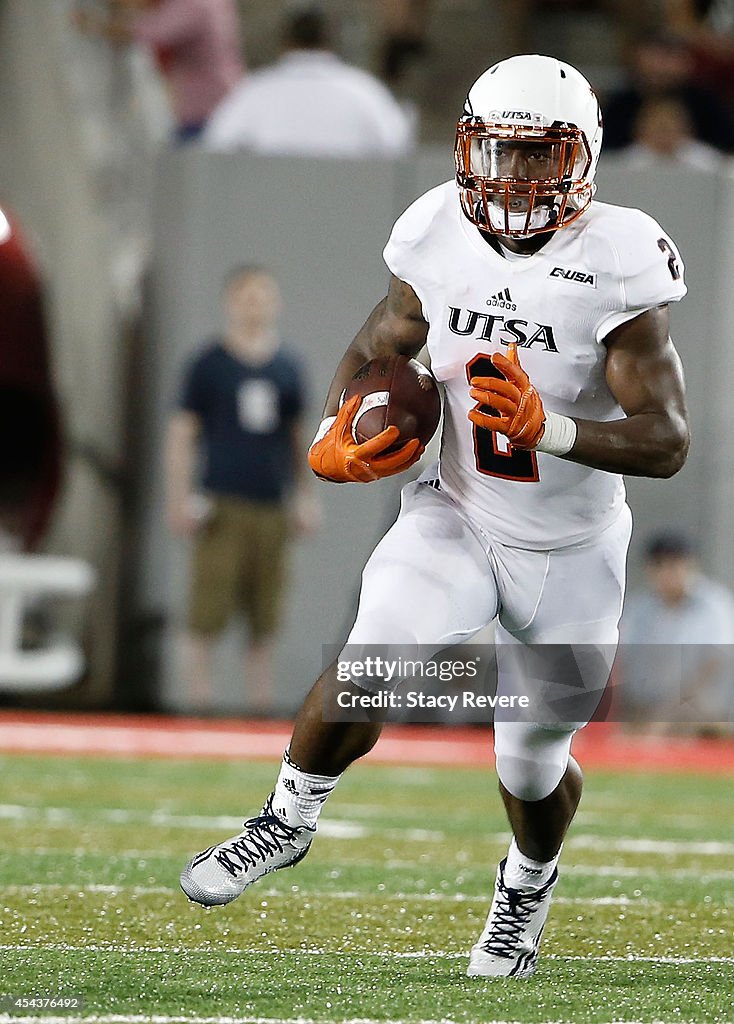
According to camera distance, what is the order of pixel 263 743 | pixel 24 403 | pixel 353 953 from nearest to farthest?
pixel 353 953 < pixel 24 403 < pixel 263 743

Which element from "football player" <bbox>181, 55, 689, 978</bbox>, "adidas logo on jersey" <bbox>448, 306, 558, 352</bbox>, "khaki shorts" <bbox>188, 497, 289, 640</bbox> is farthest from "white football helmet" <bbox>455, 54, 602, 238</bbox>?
"khaki shorts" <bbox>188, 497, 289, 640</bbox>

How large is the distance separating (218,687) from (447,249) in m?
4.91

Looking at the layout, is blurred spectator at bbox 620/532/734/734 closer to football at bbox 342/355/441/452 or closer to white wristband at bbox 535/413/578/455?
football at bbox 342/355/441/452

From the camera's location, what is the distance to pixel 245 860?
2.89 meters

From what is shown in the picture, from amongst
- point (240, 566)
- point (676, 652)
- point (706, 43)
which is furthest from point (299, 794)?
point (706, 43)

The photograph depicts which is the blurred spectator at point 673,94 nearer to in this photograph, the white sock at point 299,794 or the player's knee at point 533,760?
the player's knee at point 533,760

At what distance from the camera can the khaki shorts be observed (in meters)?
7.20

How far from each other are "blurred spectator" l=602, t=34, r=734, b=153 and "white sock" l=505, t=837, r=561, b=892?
546 centimetres

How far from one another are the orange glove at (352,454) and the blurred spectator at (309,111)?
494cm

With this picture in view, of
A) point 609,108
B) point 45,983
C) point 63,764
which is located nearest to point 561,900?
point 45,983

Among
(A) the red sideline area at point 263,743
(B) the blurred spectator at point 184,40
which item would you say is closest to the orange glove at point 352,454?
(A) the red sideline area at point 263,743

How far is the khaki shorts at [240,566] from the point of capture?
720cm

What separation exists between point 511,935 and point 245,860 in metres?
0.48

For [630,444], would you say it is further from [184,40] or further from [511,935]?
[184,40]
